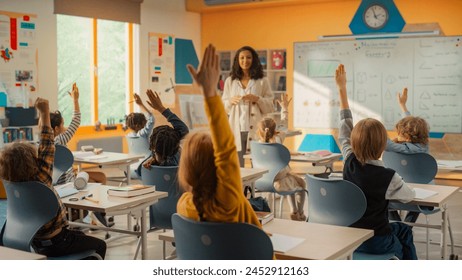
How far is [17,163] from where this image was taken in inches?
118

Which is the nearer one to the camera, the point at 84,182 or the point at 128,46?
the point at 84,182

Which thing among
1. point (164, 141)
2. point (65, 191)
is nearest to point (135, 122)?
point (164, 141)

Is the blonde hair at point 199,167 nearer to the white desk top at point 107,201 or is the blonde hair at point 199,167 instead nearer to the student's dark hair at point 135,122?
the white desk top at point 107,201

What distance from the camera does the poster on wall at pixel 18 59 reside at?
7.30 m

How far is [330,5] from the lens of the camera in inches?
365

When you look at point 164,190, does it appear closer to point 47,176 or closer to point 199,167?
point 47,176

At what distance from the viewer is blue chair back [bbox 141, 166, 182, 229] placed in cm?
388

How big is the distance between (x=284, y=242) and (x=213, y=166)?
0.50m

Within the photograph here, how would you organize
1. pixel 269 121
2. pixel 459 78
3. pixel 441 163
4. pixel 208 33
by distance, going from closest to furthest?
pixel 441 163
pixel 269 121
pixel 459 78
pixel 208 33

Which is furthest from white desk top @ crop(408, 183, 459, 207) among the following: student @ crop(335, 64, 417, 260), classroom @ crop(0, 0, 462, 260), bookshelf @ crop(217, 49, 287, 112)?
bookshelf @ crop(217, 49, 287, 112)

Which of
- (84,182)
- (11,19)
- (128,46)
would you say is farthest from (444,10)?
(84,182)

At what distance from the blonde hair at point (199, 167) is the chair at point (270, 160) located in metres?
3.20
